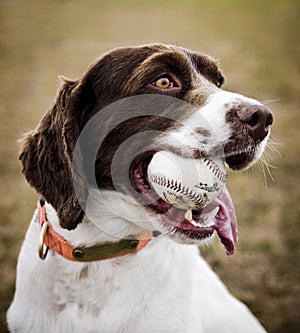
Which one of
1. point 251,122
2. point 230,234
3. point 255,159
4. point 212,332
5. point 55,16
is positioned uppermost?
point 251,122

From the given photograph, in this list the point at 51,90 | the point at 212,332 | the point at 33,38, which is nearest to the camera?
the point at 212,332

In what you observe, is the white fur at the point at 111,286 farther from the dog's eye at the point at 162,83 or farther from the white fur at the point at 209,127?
the dog's eye at the point at 162,83

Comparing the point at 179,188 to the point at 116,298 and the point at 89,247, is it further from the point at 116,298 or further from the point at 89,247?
the point at 116,298

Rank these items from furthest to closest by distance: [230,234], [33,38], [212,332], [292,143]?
1. [33,38]
2. [292,143]
3. [212,332]
4. [230,234]

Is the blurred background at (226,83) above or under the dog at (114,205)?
under

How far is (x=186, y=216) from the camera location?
2.65 meters

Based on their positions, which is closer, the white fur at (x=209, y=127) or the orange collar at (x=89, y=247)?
the white fur at (x=209, y=127)

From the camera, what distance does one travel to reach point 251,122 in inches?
97.6

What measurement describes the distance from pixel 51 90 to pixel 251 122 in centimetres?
787

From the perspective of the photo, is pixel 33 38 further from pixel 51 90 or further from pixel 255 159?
pixel 255 159

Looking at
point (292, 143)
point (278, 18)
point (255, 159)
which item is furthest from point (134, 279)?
point (278, 18)

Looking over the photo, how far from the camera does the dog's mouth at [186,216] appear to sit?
260 cm

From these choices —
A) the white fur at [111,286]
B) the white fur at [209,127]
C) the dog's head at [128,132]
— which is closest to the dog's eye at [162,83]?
the dog's head at [128,132]

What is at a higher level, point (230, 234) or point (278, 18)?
point (230, 234)
